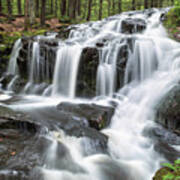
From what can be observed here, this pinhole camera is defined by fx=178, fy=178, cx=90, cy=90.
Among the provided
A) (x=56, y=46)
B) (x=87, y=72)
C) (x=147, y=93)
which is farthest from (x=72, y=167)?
(x=56, y=46)

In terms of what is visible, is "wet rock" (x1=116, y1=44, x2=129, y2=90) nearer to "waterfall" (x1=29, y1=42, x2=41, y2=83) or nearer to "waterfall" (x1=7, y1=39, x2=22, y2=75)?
"waterfall" (x1=29, y1=42, x2=41, y2=83)

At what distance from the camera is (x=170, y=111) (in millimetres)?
5168

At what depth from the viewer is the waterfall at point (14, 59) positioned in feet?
32.9

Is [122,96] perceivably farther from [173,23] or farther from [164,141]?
[173,23]

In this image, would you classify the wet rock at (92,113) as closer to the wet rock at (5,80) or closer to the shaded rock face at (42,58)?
the shaded rock face at (42,58)

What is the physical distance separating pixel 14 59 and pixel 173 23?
382 inches

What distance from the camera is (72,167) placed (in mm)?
3736

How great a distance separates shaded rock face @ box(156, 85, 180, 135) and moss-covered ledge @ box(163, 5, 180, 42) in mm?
5472

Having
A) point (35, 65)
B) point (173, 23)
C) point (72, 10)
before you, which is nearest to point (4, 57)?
point (35, 65)

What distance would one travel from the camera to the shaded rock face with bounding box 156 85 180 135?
501 cm

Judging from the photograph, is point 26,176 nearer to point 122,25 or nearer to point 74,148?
point 74,148

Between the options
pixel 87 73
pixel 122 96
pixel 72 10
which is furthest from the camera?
pixel 72 10

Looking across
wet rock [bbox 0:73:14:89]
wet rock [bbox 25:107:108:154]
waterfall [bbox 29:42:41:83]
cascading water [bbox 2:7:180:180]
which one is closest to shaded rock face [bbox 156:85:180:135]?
cascading water [bbox 2:7:180:180]

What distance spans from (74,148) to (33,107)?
2886 millimetres
